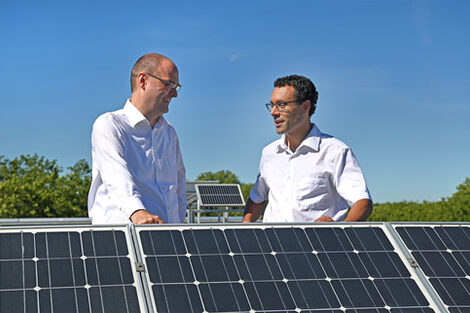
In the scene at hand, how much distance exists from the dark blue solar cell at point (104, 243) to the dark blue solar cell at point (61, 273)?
0.38 ft

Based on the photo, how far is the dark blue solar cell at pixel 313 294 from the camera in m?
3.45

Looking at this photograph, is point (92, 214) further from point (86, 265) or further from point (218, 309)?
point (218, 309)

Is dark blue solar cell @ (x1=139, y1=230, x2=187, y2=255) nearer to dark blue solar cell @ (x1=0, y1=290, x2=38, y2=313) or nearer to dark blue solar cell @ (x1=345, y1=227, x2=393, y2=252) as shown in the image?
dark blue solar cell @ (x1=0, y1=290, x2=38, y2=313)

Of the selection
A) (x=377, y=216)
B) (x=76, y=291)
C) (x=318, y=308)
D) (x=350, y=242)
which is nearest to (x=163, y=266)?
(x=76, y=291)

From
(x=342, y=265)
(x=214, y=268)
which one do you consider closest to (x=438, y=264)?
(x=342, y=265)

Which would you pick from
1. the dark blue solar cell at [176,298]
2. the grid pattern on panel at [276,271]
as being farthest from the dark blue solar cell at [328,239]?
the dark blue solar cell at [176,298]

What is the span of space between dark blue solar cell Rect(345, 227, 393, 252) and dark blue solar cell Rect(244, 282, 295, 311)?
0.71m

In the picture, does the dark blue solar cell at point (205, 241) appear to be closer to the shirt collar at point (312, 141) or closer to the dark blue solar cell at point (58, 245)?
the dark blue solar cell at point (58, 245)

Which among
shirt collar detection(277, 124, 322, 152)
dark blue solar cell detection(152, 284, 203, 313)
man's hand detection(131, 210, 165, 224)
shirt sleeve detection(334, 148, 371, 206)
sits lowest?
dark blue solar cell detection(152, 284, 203, 313)

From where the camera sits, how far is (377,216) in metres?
22.0

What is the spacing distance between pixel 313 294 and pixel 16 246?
67.1 inches

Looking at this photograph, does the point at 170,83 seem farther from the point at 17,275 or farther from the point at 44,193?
the point at 44,193

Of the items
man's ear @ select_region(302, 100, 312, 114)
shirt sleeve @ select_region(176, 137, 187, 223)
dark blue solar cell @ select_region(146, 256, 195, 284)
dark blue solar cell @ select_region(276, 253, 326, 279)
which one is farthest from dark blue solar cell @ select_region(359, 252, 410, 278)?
shirt sleeve @ select_region(176, 137, 187, 223)

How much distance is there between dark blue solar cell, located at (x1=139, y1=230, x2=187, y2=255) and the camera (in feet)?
11.8
